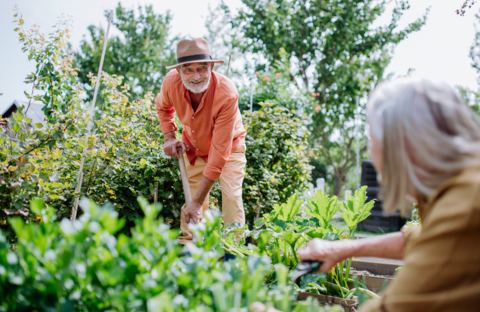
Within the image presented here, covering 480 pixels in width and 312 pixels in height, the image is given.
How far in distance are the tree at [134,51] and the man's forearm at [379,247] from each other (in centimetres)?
2729

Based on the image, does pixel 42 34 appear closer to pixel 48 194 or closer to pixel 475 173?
→ pixel 48 194

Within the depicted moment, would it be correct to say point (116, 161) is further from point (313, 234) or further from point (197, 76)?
point (313, 234)

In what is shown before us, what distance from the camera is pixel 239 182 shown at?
3.92 metres

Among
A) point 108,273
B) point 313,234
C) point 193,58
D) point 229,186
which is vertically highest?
point 193,58

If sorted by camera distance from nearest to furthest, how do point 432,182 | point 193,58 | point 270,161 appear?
point 432,182 < point 193,58 < point 270,161

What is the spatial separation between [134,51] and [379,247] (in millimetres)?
29025

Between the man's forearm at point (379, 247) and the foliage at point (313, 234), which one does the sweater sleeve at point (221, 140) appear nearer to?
the foliage at point (313, 234)

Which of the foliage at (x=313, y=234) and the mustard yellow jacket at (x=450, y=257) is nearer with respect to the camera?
the mustard yellow jacket at (x=450, y=257)

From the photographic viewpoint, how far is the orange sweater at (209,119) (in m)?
3.44

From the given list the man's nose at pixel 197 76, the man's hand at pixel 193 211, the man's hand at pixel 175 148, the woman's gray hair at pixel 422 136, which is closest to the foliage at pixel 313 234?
the man's hand at pixel 193 211

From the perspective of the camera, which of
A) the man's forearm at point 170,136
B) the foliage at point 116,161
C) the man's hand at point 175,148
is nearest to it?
the foliage at point 116,161

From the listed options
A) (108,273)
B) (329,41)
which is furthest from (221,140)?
(329,41)

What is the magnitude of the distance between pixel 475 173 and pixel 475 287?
244 millimetres

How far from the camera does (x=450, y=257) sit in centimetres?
107
